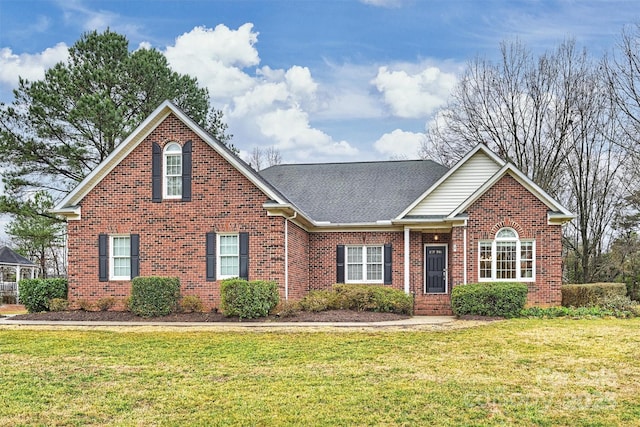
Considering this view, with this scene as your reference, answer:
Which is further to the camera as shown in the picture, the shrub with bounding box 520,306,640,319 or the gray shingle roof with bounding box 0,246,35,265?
the gray shingle roof with bounding box 0,246,35,265

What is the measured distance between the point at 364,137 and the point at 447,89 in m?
4.93

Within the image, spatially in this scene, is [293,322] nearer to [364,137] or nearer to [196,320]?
[196,320]

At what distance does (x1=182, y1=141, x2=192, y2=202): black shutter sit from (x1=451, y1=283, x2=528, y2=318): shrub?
867 centimetres

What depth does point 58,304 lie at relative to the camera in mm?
19625

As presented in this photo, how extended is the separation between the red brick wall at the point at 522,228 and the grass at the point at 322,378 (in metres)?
4.64

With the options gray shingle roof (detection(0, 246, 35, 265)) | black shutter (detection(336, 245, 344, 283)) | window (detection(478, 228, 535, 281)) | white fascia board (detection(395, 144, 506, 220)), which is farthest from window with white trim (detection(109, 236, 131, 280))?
gray shingle roof (detection(0, 246, 35, 265))

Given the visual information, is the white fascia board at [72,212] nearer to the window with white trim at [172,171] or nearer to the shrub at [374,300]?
the window with white trim at [172,171]

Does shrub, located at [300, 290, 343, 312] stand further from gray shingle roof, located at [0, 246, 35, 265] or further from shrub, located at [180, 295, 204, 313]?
gray shingle roof, located at [0, 246, 35, 265]

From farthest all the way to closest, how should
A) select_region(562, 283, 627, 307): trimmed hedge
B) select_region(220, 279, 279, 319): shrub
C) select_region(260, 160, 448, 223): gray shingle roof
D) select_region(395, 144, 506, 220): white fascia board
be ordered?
select_region(260, 160, 448, 223): gray shingle roof → select_region(395, 144, 506, 220): white fascia board → select_region(562, 283, 627, 307): trimmed hedge → select_region(220, 279, 279, 319): shrub

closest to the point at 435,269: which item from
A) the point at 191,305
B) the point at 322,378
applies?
the point at 191,305

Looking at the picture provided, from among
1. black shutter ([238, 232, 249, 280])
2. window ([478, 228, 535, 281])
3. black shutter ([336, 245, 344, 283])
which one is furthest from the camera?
black shutter ([336, 245, 344, 283])

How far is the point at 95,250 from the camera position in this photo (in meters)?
19.8

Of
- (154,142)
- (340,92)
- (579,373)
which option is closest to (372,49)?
(340,92)

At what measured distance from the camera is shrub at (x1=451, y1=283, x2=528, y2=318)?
1847 cm
